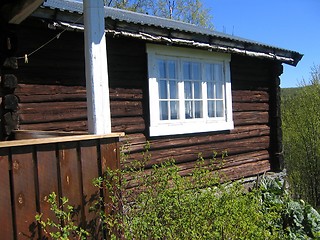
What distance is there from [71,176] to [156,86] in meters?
3.40

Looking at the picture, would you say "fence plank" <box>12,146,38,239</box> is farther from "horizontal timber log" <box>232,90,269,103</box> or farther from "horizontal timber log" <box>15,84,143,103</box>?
"horizontal timber log" <box>232,90,269,103</box>

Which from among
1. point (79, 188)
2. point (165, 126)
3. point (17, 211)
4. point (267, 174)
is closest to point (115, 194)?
point (79, 188)

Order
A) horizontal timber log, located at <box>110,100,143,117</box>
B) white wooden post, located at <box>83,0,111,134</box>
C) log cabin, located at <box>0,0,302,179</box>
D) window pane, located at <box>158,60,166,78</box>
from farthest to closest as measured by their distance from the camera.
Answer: window pane, located at <box>158,60,166,78</box>, horizontal timber log, located at <box>110,100,143,117</box>, log cabin, located at <box>0,0,302,179</box>, white wooden post, located at <box>83,0,111,134</box>

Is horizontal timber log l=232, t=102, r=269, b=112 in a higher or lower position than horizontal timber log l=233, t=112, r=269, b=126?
higher

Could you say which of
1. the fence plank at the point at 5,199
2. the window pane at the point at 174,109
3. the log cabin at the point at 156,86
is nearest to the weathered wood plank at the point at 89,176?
the fence plank at the point at 5,199

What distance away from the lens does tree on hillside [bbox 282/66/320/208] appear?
46.4 ft

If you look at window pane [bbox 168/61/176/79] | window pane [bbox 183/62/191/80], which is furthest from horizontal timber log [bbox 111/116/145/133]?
window pane [bbox 183/62/191/80]

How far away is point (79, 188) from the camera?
2.75 meters

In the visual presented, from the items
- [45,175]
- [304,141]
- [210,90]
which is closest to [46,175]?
[45,175]

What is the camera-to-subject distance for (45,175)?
2.58 m

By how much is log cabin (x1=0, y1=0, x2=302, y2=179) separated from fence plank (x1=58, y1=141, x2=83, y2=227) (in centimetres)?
196

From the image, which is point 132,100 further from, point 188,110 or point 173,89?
point 188,110

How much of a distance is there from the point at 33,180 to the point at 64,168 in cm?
24

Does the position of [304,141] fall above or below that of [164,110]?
below
